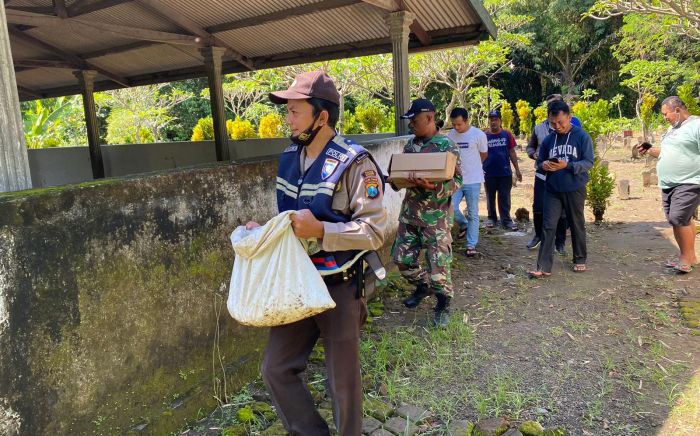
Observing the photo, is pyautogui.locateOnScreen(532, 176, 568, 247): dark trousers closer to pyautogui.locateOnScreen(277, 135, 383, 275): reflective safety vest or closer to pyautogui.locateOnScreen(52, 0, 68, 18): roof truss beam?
pyautogui.locateOnScreen(277, 135, 383, 275): reflective safety vest

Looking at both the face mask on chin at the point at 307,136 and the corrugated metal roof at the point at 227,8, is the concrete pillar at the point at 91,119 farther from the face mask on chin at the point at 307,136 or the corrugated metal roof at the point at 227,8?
the face mask on chin at the point at 307,136

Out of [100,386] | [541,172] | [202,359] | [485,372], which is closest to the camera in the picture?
[100,386]

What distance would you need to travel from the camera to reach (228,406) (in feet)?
10.4

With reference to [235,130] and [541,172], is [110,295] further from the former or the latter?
[235,130]

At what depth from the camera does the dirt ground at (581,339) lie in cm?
306

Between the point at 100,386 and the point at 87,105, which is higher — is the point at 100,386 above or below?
below

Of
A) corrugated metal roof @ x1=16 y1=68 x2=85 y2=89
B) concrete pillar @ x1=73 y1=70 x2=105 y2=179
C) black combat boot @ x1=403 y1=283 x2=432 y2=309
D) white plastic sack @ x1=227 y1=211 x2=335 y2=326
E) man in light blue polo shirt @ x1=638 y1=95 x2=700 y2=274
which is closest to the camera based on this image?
white plastic sack @ x1=227 y1=211 x2=335 y2=326

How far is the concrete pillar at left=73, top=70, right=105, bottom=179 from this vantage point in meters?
9.12

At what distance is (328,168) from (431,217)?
2098 millimetres

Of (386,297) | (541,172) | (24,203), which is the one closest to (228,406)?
(24,203)

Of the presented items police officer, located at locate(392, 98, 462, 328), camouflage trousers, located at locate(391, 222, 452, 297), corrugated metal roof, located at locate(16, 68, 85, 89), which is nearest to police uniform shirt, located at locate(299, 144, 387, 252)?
police officer, located at locate(392, 98, 462, 328)

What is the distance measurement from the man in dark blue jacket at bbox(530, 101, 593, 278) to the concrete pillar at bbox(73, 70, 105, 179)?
7634mm

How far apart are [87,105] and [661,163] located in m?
9.04

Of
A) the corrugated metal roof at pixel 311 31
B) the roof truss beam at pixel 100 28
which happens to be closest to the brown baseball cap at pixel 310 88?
the corrugated metal roof at pixel 311 31
